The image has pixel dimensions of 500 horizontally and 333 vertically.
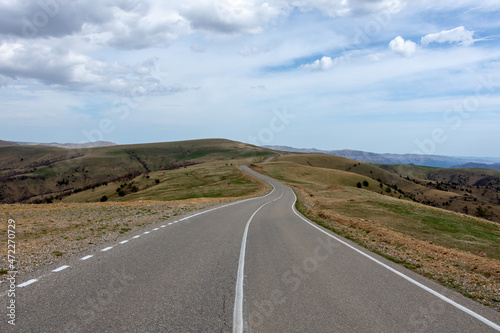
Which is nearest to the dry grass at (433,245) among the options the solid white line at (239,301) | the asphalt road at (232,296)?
the asphalt road at (232,296)

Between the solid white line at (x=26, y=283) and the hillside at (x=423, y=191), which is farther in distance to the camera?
the hillside at (x=423, y=191)

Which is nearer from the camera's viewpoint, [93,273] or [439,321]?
[439,321]

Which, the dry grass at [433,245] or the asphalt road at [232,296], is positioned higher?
the asphalt road at [232,296]

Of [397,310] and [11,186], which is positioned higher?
[397,310]

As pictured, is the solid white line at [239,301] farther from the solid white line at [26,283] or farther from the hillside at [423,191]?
the hillside at [423,191]

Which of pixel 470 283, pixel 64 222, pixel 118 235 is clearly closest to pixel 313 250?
pixel 470 283

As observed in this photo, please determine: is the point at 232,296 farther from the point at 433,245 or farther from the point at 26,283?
the point at 433,245

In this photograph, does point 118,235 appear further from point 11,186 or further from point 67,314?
point 11,186

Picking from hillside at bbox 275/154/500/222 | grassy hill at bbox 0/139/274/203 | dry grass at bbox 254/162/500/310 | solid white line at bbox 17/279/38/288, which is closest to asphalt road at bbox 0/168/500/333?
solid white line at bbox 17/279/38/288

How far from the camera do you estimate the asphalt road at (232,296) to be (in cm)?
504

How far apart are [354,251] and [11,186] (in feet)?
434

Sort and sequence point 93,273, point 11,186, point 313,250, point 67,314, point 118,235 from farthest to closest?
1. point 11,186
2. point 118,235
3. point 313,250
4. point 93,273
5. point 67,314

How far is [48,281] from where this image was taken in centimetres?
684

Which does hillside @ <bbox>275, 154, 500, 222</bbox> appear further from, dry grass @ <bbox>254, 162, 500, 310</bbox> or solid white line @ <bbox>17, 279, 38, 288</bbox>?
solid white line @ <bbox>17, 279, 38, 288</bbox>
